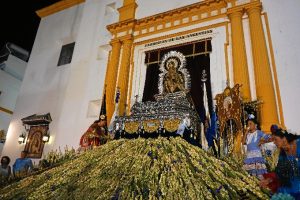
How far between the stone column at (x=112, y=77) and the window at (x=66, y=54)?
89.8 inches

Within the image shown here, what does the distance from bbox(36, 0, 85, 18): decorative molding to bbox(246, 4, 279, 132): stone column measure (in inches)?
283

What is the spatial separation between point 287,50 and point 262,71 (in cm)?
76

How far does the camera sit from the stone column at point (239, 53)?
18.1ft

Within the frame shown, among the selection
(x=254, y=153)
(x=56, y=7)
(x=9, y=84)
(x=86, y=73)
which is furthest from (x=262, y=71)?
(x=9, y=84)

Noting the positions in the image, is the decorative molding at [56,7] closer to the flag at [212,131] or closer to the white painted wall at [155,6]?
the white painted wall at [155,6]

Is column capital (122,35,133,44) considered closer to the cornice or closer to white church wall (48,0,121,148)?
the cornice

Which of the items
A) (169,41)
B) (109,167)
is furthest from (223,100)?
(109,167)

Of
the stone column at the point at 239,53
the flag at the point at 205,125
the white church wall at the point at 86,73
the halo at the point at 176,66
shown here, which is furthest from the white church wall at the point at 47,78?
the stone column at the point at 239,53

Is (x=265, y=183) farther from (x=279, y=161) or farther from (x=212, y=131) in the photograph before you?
(x=212, y=131)

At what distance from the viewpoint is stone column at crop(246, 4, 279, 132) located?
5012 millimetres

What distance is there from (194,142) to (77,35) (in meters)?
7.03

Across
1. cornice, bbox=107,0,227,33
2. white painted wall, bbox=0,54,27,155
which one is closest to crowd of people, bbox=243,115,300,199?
cornice, bbox=107,0,227,33

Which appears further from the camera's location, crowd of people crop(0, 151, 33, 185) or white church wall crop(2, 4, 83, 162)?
white church wall crop(2, 4, 83, 162)

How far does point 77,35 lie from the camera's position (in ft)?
31.0
